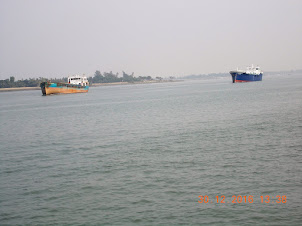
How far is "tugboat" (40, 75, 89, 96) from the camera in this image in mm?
106613

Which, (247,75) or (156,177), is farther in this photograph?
(247,75)

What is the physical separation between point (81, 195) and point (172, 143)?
30.6ft

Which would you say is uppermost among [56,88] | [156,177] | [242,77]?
[242,77]

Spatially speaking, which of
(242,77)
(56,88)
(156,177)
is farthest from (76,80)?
(156,177)

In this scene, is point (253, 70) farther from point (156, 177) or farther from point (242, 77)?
point (156, 177)

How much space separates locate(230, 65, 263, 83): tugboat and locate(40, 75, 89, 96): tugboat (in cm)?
5485

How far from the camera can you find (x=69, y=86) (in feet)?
368

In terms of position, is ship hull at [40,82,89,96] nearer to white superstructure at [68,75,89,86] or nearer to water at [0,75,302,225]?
white superstructure at [68,75,89,86]

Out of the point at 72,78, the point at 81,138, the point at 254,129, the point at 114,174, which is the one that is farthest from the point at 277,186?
the point at 72,78

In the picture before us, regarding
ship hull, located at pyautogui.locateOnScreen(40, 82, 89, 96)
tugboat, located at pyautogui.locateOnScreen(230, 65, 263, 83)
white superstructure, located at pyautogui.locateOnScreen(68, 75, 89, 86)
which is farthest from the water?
tugboat, located at pyautogui.locateOnScreen(230, 65, 263, 83)

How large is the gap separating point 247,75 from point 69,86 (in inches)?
2606
